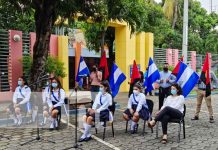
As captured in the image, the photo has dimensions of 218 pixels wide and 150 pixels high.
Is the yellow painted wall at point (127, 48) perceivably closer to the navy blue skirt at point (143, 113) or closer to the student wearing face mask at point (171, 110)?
the navy blue skirt at point (143, 113)

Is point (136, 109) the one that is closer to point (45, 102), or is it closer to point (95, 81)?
point (45, 102)

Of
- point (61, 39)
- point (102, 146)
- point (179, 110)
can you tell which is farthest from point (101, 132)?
point (61, 39)

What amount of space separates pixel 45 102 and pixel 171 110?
3647 millimetres

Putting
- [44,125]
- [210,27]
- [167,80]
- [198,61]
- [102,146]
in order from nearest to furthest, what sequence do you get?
[102,146]
[44,125]
[167,80]
[198,61]
[210,27]

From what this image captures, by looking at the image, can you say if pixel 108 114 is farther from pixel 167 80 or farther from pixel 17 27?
pixel 17 27

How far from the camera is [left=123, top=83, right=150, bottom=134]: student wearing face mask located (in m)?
8.77

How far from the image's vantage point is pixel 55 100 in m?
9.53

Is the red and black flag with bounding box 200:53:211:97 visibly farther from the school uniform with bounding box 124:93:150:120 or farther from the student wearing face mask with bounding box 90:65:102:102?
the student wearing face mask with bounding box 90:65:102:102

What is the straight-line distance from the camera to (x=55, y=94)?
9562 millimetres

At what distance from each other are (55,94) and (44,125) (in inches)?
37.3

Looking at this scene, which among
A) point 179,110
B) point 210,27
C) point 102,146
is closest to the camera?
point 102,146

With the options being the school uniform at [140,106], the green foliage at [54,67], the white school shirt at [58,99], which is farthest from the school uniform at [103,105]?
the green foliage at [54,67]

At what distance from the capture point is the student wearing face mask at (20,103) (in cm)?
997

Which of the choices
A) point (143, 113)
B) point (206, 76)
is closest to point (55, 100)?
point (143, 113)
